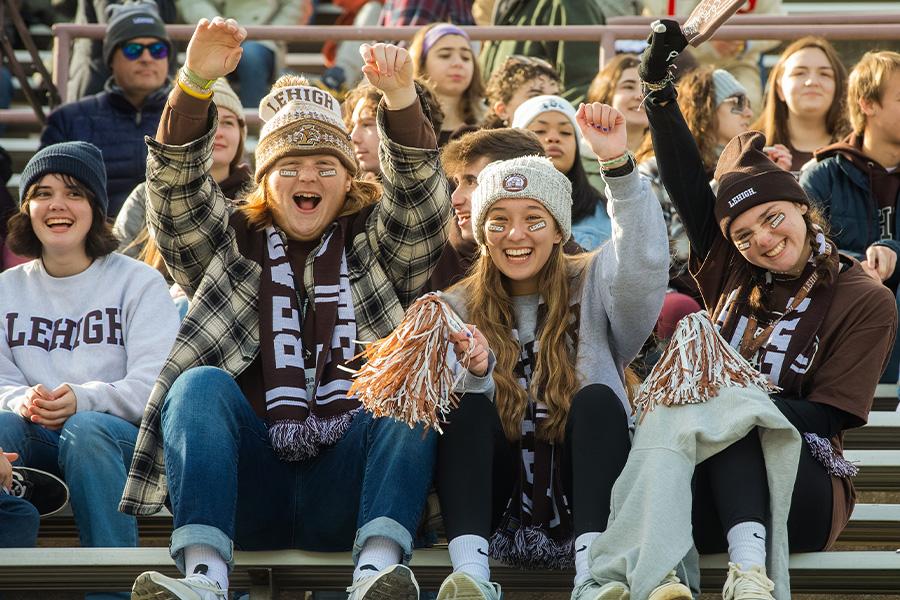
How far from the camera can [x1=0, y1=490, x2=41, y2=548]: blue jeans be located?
3863mm

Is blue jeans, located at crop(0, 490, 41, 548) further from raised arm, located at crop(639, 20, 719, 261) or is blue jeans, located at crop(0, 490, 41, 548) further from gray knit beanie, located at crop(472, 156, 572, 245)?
raised arm, located at crop(639, 20, 719, 261)

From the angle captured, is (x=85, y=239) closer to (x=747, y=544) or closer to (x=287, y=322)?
(x=287, y=322)

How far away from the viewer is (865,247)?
→ 526 cm

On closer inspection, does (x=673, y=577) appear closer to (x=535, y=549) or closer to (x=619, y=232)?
(x=535, y=549)

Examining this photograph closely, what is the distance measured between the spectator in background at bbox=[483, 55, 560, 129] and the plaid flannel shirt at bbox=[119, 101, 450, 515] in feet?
7.11

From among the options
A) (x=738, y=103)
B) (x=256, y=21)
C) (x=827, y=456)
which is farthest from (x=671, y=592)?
(x=256, y=21)

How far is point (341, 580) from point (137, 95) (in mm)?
3376

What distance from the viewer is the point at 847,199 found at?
5.29m

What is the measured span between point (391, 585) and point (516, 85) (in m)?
3.28

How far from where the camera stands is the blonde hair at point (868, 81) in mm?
5309

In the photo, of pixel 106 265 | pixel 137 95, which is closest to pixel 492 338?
pixel 106 265

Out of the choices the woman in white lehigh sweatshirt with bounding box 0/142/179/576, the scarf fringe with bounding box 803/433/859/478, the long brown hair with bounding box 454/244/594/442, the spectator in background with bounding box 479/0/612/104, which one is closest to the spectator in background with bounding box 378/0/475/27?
the spectator in background with bounding box 479/0/612/104

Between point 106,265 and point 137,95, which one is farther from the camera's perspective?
point 137,95

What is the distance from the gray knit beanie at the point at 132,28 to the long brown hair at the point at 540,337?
3155 millimetres
